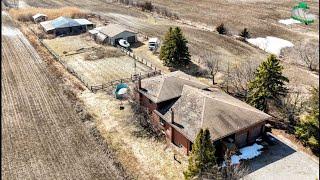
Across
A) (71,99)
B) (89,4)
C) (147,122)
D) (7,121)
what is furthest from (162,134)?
(89,4)

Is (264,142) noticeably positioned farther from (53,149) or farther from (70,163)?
(53,149)

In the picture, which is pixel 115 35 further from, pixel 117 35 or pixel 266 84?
pixel 266 84

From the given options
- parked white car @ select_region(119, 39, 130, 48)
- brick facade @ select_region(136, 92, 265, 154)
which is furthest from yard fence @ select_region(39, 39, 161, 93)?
brick facade @ select_region(136, 92, 265, 154)

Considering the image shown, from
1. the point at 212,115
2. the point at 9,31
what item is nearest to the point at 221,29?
the point at 212,115

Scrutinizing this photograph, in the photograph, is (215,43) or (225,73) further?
(215,43)

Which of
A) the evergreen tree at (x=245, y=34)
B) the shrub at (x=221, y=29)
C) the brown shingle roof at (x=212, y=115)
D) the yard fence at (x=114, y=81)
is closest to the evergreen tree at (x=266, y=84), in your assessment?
the brown shingle roof at (x=212, y=115)

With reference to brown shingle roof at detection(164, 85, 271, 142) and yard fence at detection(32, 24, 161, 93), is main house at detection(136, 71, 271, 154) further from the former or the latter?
yard fence at detection(32, 24, 161, 93)
